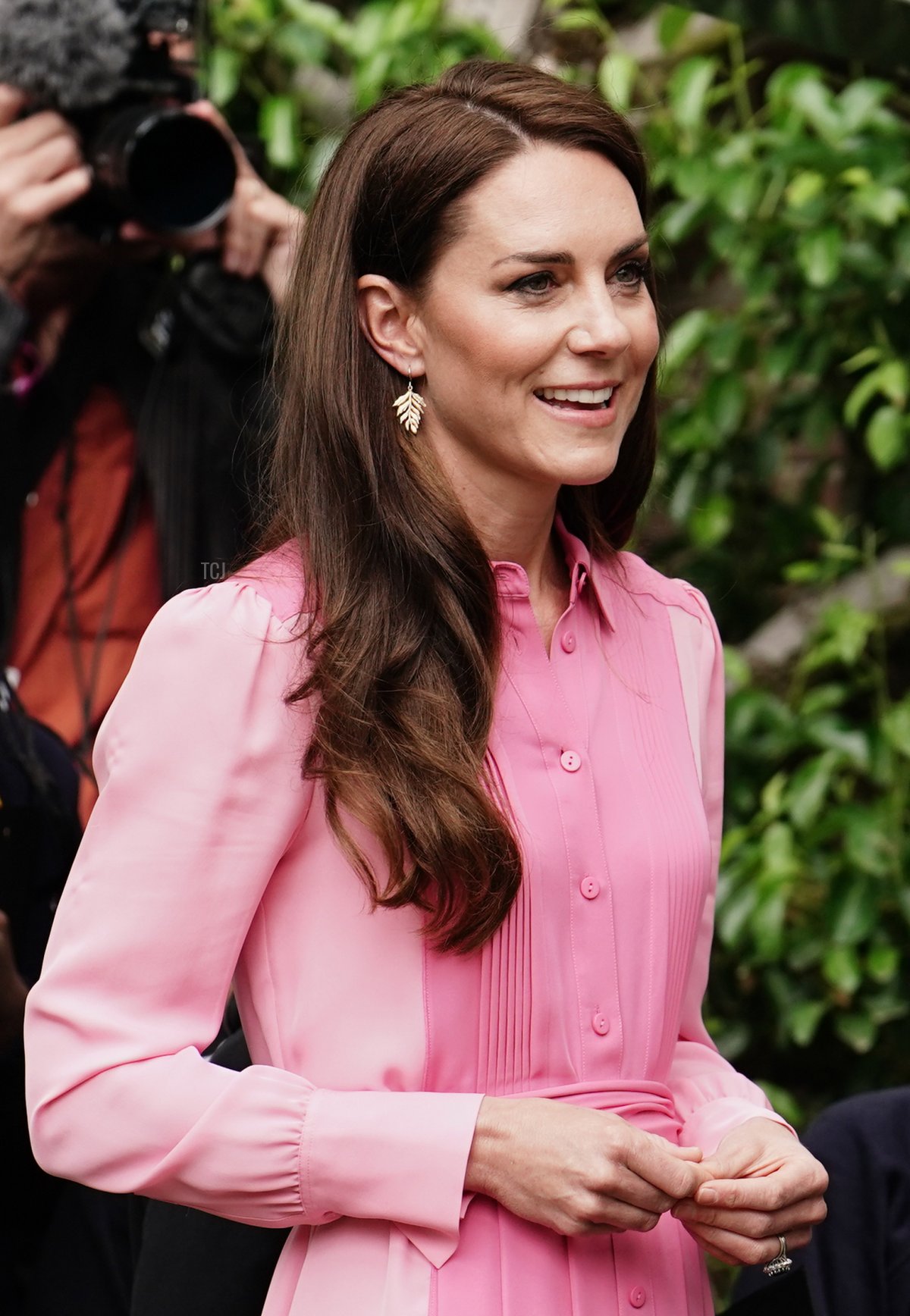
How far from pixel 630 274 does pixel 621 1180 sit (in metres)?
0.61

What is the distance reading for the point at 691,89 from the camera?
216 cm

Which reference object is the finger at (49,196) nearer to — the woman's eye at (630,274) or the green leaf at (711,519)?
the woman's eye at (630,274)

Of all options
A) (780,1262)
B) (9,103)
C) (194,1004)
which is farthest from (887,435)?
(194,1004)

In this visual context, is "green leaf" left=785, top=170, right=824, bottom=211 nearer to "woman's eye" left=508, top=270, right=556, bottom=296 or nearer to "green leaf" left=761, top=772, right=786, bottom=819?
"green leaf" left=761, top=772, right=786, bottom=819

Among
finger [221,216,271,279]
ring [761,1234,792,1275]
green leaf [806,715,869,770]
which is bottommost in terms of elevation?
green leaf [806,715,869,770]

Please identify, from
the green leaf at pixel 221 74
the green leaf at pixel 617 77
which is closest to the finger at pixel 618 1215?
the green leaf at pixel 617 77

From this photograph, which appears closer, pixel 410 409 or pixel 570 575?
pixel 410 409

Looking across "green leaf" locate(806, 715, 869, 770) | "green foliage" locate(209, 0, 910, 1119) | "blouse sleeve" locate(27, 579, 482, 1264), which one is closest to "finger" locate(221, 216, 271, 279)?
"green foliage" locate(209, 0, 910, 1119)

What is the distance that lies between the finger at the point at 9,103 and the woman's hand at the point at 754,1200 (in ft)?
3.93

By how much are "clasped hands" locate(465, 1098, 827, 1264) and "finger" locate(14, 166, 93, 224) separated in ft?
3.38

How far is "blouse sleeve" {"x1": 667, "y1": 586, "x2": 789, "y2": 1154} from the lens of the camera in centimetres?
120

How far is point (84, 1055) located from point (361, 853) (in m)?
0.21

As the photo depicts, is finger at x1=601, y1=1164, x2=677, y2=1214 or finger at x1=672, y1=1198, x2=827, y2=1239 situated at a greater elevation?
finger at x1=601, y1=1164, x2=677, y2=1214

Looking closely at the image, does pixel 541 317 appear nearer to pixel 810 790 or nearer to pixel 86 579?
pixel 86 579
